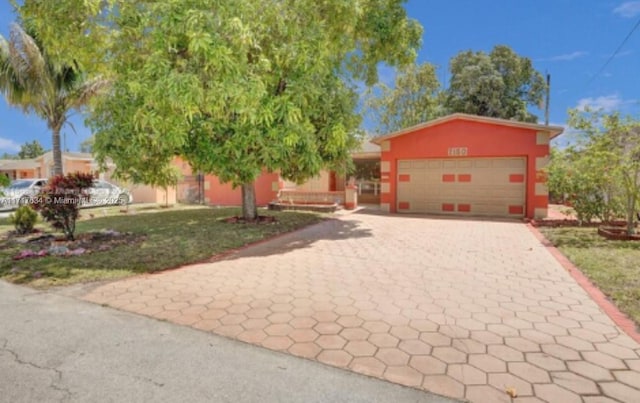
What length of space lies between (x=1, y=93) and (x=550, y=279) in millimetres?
17433

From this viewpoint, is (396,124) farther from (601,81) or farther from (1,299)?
(1,299)

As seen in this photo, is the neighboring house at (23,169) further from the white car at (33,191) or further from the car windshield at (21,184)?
the white car at (33,191)

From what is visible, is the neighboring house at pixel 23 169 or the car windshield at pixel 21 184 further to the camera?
the neighboring house at pixel 23 169

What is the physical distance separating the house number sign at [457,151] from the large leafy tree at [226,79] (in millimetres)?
4817

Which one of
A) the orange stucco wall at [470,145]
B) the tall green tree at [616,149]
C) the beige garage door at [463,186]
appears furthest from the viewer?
the beige garage door at [463,186]

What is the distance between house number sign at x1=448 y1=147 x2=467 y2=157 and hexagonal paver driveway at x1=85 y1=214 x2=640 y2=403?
6.56 metres

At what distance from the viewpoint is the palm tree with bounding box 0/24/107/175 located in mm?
11619

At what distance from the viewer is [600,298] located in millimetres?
4352

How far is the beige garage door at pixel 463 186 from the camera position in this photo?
12641 mm

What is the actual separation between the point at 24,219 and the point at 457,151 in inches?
555

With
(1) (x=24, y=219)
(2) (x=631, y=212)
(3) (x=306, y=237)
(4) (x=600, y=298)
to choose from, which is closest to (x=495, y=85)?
(2) (x=631, y=212)

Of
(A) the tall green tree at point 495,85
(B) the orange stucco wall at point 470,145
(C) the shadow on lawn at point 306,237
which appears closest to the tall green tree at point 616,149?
(B) the orange stucco wall at point 470,145

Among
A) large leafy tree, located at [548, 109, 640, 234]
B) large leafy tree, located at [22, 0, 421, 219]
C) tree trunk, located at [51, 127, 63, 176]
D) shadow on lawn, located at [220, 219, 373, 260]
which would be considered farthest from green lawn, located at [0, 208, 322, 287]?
large leafy tree, located at [548, 109, 640, 234]

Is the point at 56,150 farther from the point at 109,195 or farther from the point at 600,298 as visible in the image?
the point at 600,298
